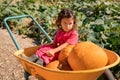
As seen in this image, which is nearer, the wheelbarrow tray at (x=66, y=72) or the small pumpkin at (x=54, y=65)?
the wheelbarrow tray at (x=66, y=72)

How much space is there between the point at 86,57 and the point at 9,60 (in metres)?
2.47

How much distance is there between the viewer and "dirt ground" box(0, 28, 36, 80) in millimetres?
5043

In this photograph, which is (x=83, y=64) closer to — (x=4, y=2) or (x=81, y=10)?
(x=81, y=10)

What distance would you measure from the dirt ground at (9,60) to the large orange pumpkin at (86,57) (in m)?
1.68

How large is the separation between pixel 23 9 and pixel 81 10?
4.15 feet

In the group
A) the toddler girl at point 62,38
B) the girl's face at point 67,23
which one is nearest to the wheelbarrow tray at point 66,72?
A: the toddler girl at point 62,38

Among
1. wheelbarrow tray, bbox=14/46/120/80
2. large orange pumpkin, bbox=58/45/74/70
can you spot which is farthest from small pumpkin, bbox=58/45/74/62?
wheelbarrow tray, bbox=14/46/120/80

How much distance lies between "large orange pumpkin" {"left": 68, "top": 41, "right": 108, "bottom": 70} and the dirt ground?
5.50 feet

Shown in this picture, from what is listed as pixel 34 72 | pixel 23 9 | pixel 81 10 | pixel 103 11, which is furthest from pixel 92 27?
pixel 34 72

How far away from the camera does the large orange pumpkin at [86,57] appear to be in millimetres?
3271

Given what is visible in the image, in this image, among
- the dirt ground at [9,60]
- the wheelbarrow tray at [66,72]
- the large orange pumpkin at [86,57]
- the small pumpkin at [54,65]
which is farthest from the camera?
the dirt ground at [9,60]

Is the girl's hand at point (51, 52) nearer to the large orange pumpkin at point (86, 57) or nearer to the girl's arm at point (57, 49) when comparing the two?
the girl's arm at point (57, 49)

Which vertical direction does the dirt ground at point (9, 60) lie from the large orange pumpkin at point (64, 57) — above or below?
below

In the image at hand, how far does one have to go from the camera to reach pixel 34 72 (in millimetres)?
3475
